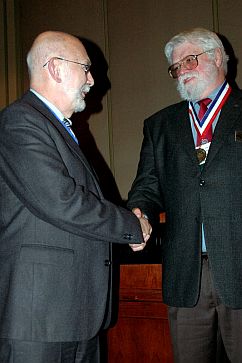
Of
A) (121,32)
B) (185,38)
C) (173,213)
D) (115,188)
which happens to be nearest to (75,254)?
(173,213)

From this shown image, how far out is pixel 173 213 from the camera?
2.28 meters

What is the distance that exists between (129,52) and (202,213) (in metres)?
2.98

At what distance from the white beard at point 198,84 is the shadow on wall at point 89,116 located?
2.38 metres

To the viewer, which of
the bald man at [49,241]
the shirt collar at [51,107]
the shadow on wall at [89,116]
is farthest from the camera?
Result: the shadow on wall at [89,116]

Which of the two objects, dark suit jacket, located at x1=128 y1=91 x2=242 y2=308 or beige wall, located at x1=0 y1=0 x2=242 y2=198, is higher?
beige wall, located at x1=0 y1=0 x2=242 y2=198

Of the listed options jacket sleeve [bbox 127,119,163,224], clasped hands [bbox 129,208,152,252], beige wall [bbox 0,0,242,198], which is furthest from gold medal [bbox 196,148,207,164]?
beige wall [bbox 0,0,242,198]

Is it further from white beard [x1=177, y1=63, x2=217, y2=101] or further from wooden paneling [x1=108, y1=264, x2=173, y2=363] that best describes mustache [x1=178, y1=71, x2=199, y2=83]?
wooden paneling [x1=108, y1=264, x2=173, y2=363]

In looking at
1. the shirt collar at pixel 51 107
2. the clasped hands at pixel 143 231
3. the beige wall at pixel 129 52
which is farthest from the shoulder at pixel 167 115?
the beige wall at pixel 129 52

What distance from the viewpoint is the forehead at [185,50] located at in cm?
252

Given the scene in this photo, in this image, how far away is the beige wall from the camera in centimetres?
457

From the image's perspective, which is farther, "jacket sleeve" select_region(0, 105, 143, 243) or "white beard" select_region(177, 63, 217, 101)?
"white beard" select_region(177, 63, 217, 101)

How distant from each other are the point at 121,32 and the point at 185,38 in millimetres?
2405

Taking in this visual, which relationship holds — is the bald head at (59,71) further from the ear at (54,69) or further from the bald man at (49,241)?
the bald man at (49,241)

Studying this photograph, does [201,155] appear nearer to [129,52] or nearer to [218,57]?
[218,57]
